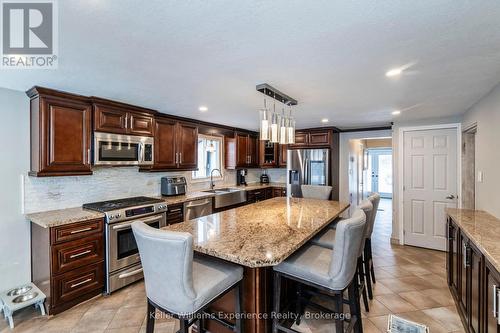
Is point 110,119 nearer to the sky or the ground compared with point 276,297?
nearer to the sky

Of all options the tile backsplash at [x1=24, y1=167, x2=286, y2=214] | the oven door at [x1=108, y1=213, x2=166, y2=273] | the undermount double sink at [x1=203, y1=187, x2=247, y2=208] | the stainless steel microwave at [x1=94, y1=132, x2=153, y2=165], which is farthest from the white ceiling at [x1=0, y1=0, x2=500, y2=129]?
the undermount double sink at [x1=203, y1=187, x2=247, y2=208]

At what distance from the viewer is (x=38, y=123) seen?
2.48 meters

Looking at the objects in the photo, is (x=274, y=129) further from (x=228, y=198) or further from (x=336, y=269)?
(x=228, y=198)

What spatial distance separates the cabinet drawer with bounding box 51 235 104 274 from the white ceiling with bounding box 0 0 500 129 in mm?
1581

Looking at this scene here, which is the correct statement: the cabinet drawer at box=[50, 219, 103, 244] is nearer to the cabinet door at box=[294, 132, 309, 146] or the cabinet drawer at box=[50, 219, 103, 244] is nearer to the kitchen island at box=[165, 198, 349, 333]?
the kitchen island at box=[165, 198, 349, 333]

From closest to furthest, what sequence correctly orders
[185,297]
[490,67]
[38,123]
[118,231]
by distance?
[185,297], [490,67], [38,123], [118,231]

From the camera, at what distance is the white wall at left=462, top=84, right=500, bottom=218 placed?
7.90 ft

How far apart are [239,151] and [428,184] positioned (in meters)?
3.55

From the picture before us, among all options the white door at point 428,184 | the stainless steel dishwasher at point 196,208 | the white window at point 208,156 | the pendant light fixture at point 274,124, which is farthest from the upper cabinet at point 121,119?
the white door at point 428,184

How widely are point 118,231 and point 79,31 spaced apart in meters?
2.10

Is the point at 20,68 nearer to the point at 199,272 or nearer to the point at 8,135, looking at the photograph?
the point at 8,135

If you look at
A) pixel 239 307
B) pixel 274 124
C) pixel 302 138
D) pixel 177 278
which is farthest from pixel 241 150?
pixel 177 278

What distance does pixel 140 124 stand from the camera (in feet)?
10.9

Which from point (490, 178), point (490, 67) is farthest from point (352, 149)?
point (490, 67)
